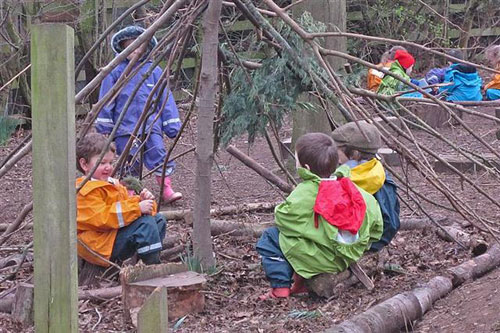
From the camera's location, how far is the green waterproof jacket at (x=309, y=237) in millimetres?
4844

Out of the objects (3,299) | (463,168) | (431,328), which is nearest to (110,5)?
(463,168)

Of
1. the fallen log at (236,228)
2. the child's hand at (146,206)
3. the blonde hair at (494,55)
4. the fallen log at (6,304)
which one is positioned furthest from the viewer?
the blonde hair at (494,55)

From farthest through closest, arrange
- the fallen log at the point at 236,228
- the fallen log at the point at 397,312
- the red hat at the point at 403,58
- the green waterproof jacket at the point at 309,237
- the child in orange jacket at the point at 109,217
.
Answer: the red hat at the point at 403,58, the fallen log at the point at 236,228, the child in orange jacket at the point at 109,217, the green waterproof jacket at the point at 309,237, the fallen log at the point at 397,312

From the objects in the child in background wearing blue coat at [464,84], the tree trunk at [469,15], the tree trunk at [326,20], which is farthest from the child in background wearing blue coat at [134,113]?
the tree trunk at [469,15]

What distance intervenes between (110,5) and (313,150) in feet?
25.1

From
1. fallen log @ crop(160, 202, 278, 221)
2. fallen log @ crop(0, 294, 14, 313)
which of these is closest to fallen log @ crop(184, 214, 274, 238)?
fallen log @ crop(160, 202, 278, 221)

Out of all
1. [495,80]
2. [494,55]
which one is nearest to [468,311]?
[494,55]

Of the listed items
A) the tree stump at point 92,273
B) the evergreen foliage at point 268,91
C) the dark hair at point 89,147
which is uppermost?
the evergreen foliage at point 268,91

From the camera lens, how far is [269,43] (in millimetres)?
5344

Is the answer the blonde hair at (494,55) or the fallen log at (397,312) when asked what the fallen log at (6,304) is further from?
the blonde hair at (494,55)

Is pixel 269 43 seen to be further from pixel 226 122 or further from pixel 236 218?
pixel 236 218

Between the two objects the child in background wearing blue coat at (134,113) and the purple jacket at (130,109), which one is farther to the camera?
the purple jacket at (130,109)

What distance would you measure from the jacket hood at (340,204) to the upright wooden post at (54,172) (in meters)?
2.17

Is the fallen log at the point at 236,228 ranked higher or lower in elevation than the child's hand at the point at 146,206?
lower
